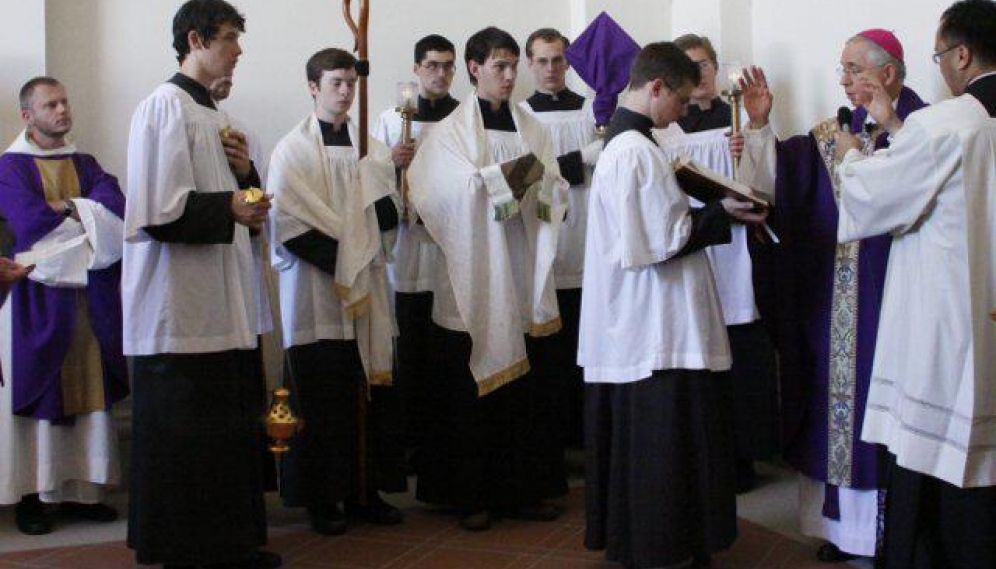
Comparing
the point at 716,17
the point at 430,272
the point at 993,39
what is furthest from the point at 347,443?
the point at 716,17

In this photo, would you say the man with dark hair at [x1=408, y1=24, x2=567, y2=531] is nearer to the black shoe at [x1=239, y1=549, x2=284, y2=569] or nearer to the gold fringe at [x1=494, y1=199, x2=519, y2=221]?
the gold fringe at [x1=494, y1=199, x2=519, y2=221]

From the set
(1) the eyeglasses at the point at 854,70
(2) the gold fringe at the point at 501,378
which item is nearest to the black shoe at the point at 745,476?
(2) the gold fringe at the point at 501,378

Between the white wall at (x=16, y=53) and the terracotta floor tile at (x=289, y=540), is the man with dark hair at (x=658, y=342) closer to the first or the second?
the terracotta floor tile at (x=289, y=540)

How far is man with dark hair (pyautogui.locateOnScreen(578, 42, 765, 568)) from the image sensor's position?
14.0 feet

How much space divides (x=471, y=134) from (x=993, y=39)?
2371mm

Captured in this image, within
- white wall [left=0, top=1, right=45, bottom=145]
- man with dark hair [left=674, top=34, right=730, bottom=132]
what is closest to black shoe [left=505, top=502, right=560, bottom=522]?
man with dark hair [left=674, top=34, right=730, bottom=132]

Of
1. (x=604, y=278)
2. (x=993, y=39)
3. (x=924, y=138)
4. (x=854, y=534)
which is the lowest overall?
(x=854, y=534)

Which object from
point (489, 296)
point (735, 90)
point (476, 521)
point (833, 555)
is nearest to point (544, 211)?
point (489, 296)

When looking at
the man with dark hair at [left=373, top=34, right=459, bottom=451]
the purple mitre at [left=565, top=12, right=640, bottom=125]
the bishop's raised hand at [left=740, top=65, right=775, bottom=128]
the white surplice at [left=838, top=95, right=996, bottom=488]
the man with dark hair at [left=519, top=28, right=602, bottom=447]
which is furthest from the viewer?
the purple mitre at [left=565, top=12, right=640, bottom=125]

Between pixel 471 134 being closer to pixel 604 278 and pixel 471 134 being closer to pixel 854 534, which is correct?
pixel 604 278

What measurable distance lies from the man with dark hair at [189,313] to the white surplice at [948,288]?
7.55 ft

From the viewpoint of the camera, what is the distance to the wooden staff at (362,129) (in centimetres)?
518

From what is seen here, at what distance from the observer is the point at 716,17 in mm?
7184

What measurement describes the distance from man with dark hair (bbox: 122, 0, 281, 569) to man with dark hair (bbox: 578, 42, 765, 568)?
1.34m
